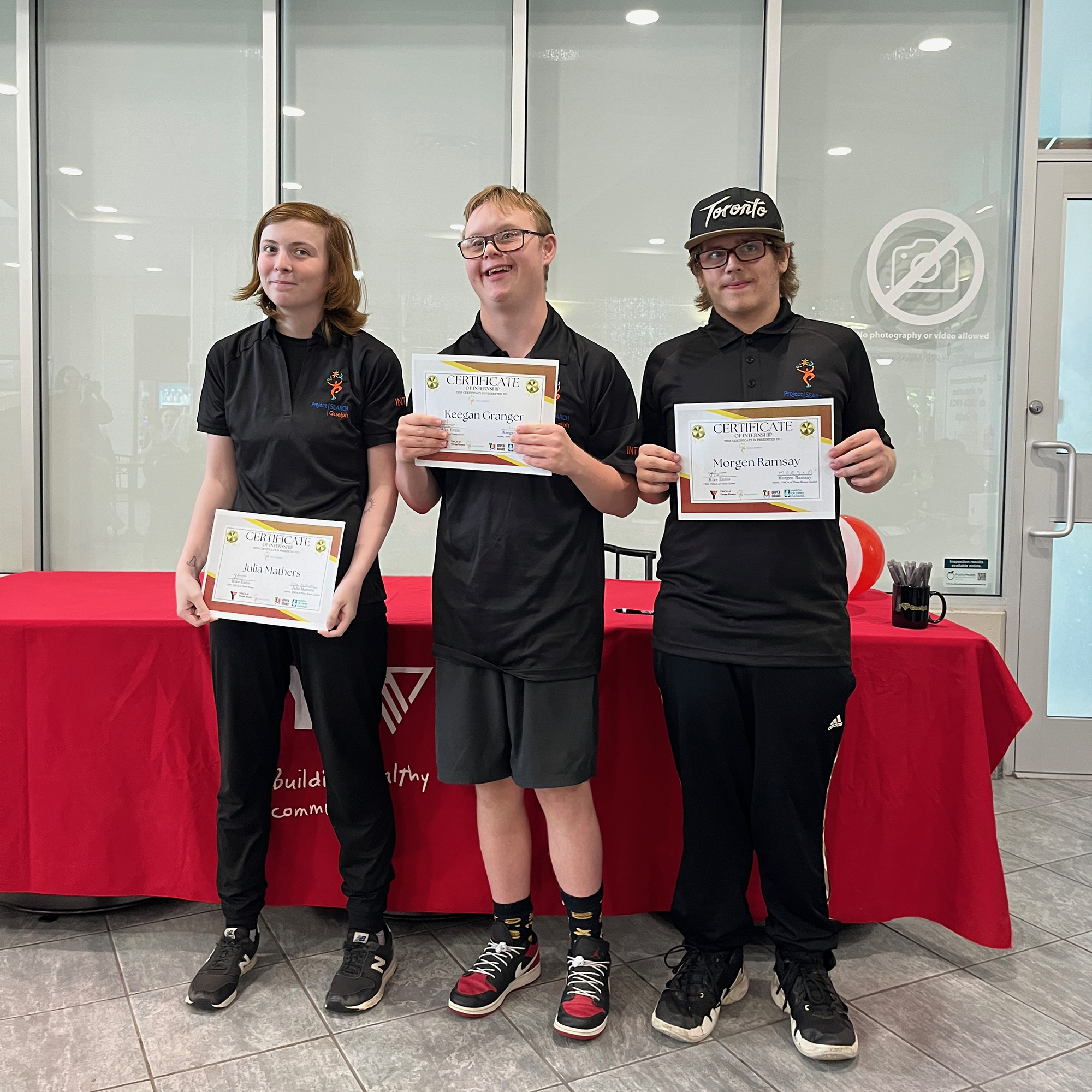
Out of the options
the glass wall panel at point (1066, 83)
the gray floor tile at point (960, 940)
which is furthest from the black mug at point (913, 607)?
the glass wall panel at point (1066, 83)

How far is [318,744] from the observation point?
1.92m

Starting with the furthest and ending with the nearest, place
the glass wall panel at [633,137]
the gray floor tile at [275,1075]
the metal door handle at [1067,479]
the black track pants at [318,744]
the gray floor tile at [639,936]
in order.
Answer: the glass wall panel at [633,137]
the metal door handle at [1067,479]
the gray floor tile at [639,936]
the black track pants at [318,744]
the gray floor tile at [275,1075]

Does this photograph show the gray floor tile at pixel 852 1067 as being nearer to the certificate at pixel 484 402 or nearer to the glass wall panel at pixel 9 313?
the certificate at pixel 484 402

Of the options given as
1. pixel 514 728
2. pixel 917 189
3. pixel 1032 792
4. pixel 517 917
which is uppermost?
pixel 917 189

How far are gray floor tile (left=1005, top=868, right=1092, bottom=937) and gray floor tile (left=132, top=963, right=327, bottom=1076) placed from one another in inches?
72.8

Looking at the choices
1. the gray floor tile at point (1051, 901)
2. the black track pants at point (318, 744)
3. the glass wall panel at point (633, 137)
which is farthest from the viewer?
the glass wall panel at point (633, 137)

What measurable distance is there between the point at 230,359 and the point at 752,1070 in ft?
5.80

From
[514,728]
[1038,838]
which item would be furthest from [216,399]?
[1038,838]

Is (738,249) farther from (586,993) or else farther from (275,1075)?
(275,1075)

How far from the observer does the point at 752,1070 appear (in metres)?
1.70

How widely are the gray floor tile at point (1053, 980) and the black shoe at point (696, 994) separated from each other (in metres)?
0.66

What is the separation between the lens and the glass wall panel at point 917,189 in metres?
3.65

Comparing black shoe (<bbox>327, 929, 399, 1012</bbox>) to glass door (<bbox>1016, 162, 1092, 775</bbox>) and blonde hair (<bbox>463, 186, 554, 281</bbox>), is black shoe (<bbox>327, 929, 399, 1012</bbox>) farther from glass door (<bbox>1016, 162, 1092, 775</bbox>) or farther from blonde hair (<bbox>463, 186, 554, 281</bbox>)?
glass door (<bbox>1016, 162, 1092, 775</bbox>)

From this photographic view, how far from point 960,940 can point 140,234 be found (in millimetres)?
3925
